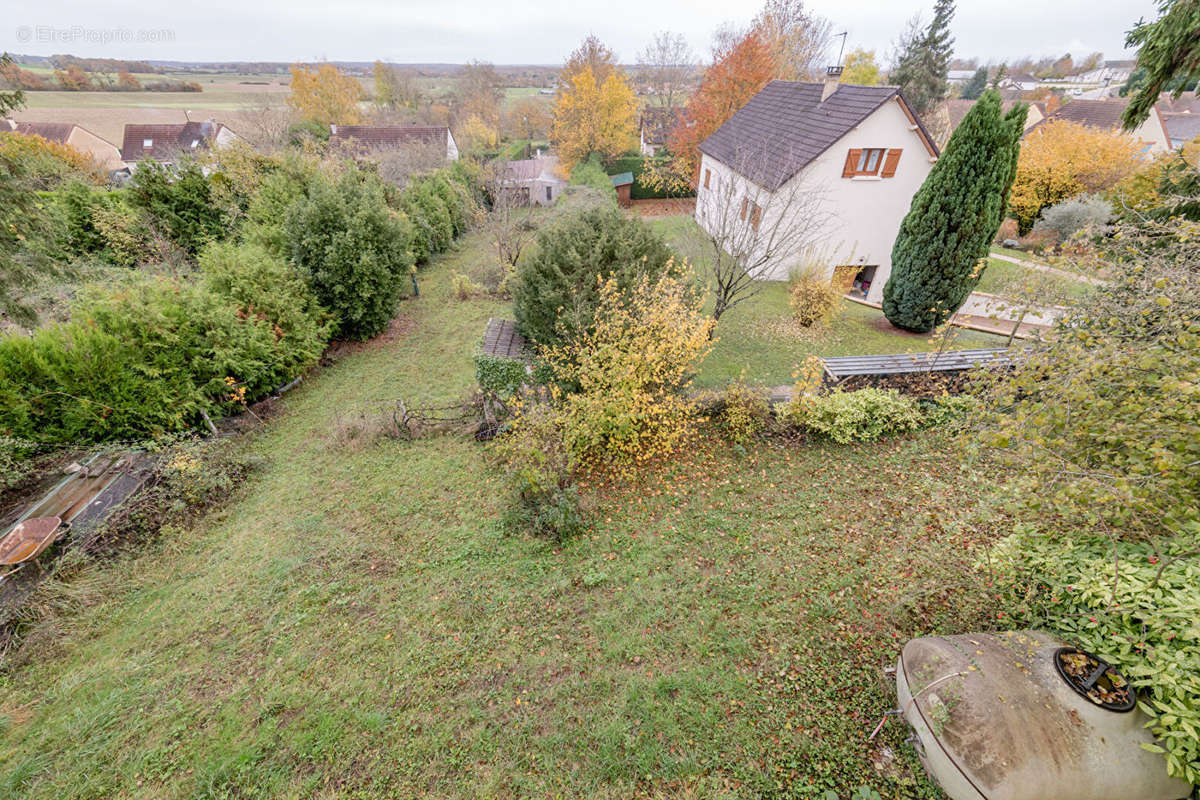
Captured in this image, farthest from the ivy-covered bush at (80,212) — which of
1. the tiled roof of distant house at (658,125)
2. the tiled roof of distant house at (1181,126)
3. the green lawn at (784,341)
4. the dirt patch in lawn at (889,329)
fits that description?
the tiled roof of distant house at (1181,126)

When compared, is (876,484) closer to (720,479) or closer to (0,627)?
(720,479)

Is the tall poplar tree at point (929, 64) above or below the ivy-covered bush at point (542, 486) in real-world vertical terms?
above

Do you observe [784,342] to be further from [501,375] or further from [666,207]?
[666,207]

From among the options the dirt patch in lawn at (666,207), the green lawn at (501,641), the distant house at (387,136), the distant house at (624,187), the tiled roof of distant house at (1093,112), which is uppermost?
the tiled roof of distant house at (1093,112)

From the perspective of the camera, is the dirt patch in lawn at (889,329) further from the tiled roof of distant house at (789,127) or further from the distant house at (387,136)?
the distant house at (387,136)

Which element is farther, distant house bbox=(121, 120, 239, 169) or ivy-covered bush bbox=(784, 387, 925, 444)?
distant house bbox=(121, 120, 239, 169)

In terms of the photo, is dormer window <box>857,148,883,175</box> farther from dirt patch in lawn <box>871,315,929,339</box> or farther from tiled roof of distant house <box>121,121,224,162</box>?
tiled roof of distant house <box>121,121,224,162</box>

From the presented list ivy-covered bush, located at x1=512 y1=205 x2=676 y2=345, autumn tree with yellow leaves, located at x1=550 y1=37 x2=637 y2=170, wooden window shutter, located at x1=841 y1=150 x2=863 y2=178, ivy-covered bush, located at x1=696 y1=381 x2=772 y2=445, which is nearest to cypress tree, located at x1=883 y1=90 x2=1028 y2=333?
wooden window shutter, located at x1=841 y1=150 x2=863 y2=178

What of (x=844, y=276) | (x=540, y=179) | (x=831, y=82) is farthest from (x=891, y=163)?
(x=540, y=179)
